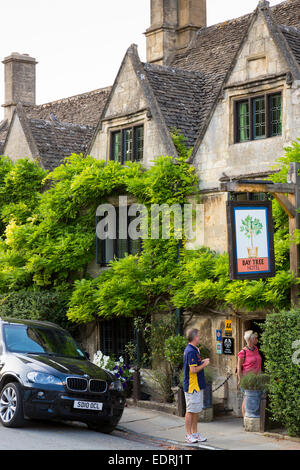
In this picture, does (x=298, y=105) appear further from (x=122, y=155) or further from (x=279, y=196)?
(x=122, y=155)

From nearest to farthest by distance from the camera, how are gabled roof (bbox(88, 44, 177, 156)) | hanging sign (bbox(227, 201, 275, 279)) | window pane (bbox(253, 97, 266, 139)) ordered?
hanging sign (bbox(227, 201, 275, 279)) < window pane (bbox(253, 97, 266, 139)) < gabled roof (bbox(88, 44, 177, 156))

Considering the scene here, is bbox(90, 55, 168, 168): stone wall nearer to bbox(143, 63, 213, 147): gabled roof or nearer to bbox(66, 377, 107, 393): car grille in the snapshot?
bbox(143, 63, 213, 147): gabled roof

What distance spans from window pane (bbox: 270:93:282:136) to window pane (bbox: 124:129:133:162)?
4292mm

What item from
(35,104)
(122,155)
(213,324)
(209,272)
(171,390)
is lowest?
(171,390)

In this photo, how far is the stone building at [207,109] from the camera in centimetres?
1595

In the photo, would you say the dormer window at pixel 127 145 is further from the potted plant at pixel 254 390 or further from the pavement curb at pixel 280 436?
the pavement curb at pixel 280 436

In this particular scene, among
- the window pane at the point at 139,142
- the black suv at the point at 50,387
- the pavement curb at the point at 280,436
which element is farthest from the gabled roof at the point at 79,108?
the pavement curb at the point at 280,436

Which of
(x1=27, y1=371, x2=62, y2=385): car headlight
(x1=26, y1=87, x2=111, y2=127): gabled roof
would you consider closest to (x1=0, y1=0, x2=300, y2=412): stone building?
(x1=26, y1=87, x2=111, y2=127): gabled roof

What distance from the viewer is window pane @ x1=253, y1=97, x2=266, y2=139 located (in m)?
16.2

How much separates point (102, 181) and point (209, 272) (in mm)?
4195

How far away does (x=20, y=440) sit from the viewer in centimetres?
1070

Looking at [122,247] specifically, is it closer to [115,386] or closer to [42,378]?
[115,386]

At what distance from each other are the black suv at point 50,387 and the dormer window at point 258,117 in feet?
20.7

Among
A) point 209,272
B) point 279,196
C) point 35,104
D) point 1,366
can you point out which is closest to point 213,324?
point 209,272
